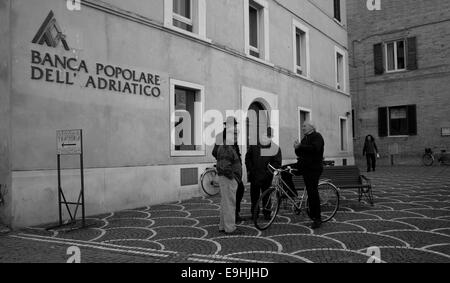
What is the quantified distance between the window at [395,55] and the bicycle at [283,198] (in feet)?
68.4

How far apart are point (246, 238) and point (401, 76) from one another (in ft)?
74.7

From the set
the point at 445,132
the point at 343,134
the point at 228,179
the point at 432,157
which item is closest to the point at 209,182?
the point at 228,179

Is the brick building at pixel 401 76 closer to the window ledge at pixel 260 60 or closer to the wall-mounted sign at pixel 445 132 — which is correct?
the wall-mounted sign at pixel 445 132

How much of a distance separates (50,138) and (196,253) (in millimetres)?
4230

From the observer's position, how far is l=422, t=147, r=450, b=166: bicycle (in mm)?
23906

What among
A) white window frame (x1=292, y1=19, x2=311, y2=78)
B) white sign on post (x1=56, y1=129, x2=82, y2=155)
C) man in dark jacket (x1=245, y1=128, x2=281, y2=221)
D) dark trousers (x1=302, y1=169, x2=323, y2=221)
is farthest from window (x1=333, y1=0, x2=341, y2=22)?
white sign on post (x1=56, y1=129, x2=82, y2=155)

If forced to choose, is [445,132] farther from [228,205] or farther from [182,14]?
[228,205]

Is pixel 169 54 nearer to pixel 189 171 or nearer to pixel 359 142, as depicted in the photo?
pixel 189 171

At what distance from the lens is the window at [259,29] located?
1510 cm

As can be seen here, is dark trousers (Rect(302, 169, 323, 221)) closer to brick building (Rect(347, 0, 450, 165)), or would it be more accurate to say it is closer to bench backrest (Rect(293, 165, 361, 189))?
bench backrest (Rect(293, 165, 361, 189))

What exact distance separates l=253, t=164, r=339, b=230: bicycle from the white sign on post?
3257mm

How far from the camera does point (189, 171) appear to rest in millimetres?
11398

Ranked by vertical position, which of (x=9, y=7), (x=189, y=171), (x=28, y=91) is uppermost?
(x=9, y=7)
